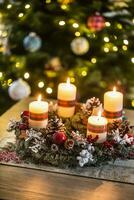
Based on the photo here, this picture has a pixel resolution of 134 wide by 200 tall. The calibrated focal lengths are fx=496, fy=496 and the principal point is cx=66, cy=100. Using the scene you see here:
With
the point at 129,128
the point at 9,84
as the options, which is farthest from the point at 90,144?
the point at 9,84

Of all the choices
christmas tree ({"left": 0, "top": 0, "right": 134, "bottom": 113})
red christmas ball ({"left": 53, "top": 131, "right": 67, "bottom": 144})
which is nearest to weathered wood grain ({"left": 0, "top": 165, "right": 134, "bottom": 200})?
red christmas ball ({"left": 53, "top": 131, "right": 67, "bottom": 144})

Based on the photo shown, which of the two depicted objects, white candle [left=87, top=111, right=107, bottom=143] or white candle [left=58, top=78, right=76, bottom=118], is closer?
white candle [left=87, top=111, right=107, bottom=143]

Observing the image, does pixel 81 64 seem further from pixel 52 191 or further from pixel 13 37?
pixel 52 191

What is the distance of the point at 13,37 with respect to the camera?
258 centimetres

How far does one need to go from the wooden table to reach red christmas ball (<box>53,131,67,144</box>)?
10 cm

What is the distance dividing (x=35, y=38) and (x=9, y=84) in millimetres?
336

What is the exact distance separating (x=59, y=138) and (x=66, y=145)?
31mm

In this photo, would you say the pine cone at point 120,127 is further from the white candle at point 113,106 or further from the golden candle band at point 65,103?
the golden candle band at point 65,103

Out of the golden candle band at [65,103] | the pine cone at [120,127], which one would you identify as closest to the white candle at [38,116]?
the golden candle band at [65,103]

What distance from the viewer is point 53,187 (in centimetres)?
133

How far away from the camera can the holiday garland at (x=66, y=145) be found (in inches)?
57.5

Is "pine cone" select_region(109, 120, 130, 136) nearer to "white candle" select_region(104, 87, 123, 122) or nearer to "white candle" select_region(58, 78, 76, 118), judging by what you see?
"white candle" select_region(104, 87, 123, 122)

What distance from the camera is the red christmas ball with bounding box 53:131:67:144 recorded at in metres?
1.46

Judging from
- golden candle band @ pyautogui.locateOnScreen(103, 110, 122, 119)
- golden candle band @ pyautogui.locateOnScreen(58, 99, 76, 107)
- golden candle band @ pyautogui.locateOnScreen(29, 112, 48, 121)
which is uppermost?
golden candle band @ pyautogui.locateOnScreen(58, 99, 76, 107)
